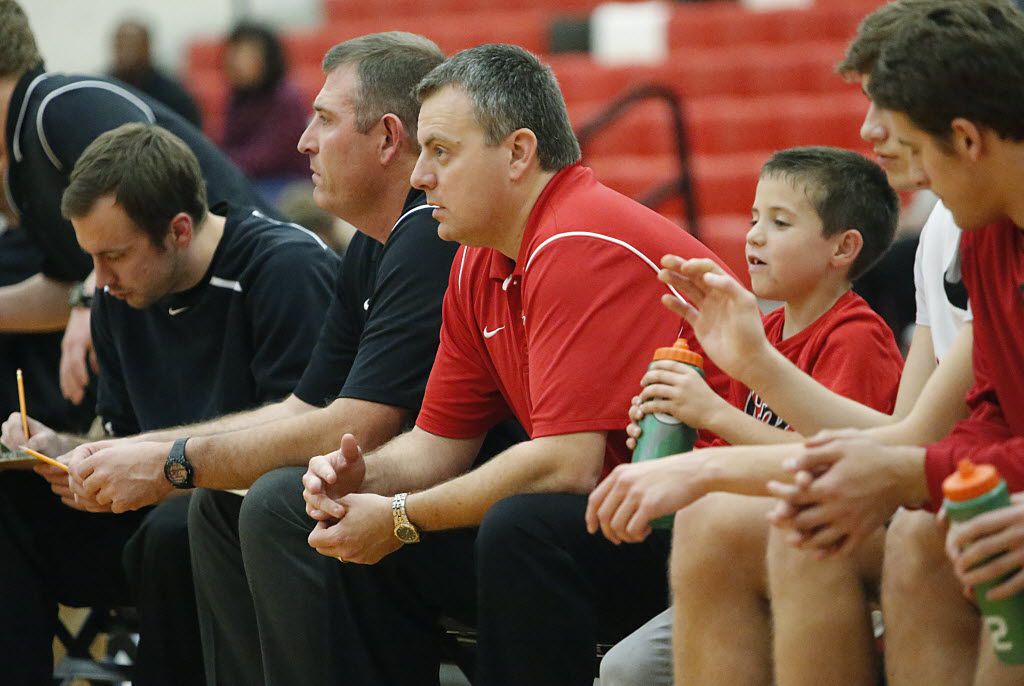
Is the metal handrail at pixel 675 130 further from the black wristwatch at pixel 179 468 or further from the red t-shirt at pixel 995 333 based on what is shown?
the red t-shirt at pixel 995 333

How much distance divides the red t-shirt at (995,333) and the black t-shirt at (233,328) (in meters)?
1.73

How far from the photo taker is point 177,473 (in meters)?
3.13

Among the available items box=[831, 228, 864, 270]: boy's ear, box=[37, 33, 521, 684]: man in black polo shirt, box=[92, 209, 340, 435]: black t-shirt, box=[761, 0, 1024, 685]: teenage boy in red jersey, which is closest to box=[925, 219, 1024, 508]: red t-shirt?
box=[761, 0, 1024, 685]: teenage boy in red jersey

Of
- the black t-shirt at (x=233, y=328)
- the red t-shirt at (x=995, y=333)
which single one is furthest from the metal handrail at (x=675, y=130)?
the red t-shirt at (x=995, y=333)

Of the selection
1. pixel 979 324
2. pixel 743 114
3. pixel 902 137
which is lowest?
pixel 743 114

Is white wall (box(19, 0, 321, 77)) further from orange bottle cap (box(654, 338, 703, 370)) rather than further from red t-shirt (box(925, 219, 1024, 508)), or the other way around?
red t-shirt (box(925, 219, 1024, 508))

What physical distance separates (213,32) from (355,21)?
137cm

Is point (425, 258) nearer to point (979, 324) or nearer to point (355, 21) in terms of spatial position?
point (979, 324)

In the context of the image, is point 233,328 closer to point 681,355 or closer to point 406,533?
point 406,533

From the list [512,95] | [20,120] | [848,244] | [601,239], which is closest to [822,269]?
[848,244]

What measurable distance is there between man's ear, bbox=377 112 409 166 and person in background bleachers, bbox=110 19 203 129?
183 inches

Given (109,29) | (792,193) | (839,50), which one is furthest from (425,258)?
(109,29)

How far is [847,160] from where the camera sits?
284cm

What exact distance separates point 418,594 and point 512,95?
98cm
